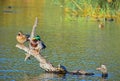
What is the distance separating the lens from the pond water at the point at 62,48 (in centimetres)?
3632

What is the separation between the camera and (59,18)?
288ft

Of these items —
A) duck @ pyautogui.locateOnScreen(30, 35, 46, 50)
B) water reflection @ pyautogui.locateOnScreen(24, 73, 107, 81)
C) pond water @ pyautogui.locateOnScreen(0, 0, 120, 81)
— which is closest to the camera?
duck @ pyautogui.locateOnScreen(30, 35, 46, 50)

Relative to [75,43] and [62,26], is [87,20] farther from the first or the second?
[75,43]

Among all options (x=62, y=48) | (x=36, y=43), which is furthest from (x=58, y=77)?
(x=62, y=48)

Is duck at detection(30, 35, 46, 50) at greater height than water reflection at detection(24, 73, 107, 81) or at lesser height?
greater

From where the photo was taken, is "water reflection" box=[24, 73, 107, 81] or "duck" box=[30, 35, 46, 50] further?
"water reflection" box=[24, 73, 107, 81]

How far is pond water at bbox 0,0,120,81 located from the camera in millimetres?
36319

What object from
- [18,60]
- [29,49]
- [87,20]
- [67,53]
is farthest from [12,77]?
[87,20]

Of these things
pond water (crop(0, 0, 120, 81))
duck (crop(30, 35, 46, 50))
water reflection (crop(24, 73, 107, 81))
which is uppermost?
duck (crop(30, 35, 46, 50))

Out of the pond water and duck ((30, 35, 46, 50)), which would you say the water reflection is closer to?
the pond water

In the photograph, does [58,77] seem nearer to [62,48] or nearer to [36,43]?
[36,43]

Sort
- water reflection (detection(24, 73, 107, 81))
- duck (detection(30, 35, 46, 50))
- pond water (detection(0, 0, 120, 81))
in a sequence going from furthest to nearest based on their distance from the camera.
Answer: pond water (detection(0, 0, 120, 81)) < water reflection (detection(24, 73, 107, 81)) < duck (detection(30, 35, 46, 50))

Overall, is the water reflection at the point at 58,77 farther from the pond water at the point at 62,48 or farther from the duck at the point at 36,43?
the duck at the point at 36,43

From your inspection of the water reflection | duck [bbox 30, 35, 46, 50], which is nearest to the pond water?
the water reflection
